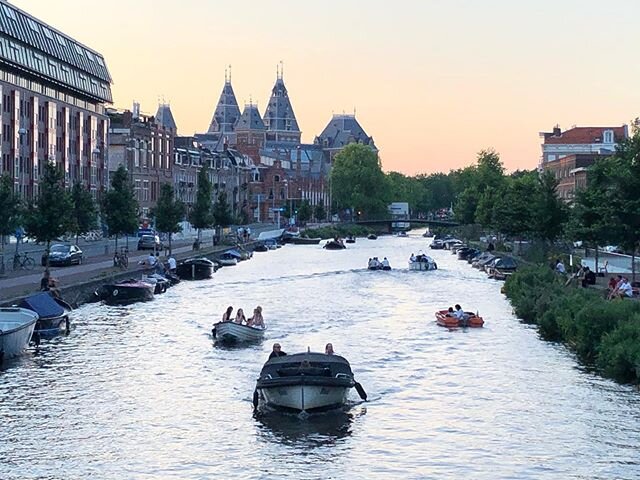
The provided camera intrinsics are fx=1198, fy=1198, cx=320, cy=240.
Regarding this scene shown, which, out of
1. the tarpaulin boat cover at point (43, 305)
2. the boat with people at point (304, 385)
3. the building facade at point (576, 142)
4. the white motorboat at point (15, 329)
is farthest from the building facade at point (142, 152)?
the boat with people at point (304, 385)

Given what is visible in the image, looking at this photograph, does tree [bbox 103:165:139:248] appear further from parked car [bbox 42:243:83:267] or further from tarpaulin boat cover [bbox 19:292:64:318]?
tarpaulin boat cover [bbox 19:292:64:318]

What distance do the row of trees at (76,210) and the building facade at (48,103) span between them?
8.29 meters

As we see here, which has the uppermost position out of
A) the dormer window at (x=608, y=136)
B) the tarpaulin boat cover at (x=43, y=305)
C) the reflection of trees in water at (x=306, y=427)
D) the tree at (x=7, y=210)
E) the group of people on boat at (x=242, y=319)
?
the dormer window at (x=608, y=136)

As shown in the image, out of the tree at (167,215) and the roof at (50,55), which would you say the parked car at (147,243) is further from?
the roof at (50,55)

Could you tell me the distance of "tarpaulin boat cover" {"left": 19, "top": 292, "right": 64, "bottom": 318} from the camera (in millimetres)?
52094

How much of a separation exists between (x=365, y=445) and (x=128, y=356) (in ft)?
59.0

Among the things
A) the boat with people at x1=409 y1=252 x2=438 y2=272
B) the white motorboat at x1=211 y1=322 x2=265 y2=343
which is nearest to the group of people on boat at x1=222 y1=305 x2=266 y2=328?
the white motorboat at x1=211 y1=322 x2=265 y2=343

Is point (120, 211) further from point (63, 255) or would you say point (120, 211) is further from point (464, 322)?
point (464, 322)

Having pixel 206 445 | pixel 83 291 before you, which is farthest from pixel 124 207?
pixel 206 445

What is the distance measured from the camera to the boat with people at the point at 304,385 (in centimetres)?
3522

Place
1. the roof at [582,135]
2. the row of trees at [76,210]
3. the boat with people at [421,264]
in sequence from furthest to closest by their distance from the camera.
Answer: the roof at [582,135], the boat with people at [421,264], the row of trees at [76,210]

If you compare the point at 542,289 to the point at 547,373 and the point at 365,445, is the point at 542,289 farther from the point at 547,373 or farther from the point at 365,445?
the point at 365,445

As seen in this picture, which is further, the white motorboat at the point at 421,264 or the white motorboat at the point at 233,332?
the white motorboat at the point at 421,264

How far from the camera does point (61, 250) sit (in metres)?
83.0
